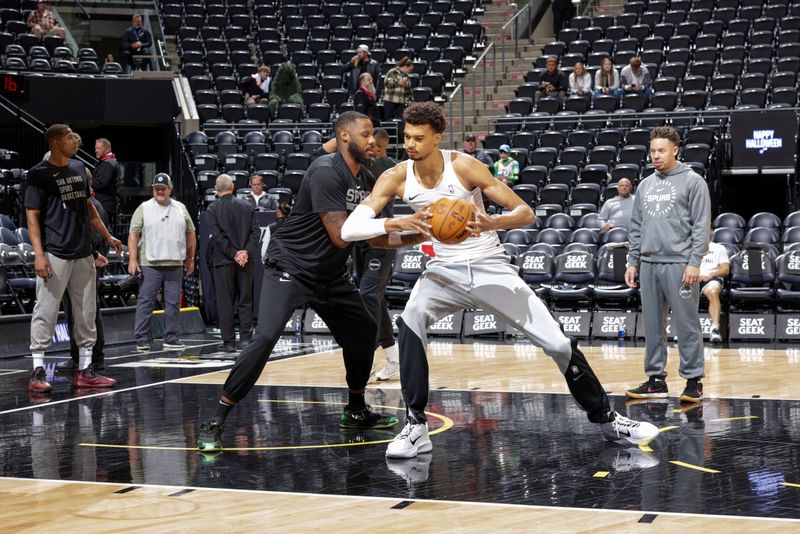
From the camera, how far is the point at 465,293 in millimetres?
5508

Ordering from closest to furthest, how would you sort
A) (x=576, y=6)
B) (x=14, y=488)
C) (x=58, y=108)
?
(x=14, y=488) → (x=58, y=108) → (x=576, y=6)

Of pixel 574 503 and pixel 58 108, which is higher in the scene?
pixel 58 108

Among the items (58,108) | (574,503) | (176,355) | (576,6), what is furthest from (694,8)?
(574,503)

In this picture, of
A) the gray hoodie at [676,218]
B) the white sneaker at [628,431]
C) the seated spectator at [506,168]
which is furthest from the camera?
the seated spectator at [506,168]

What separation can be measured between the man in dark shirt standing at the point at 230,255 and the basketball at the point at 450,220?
678 cm

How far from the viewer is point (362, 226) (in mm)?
5316

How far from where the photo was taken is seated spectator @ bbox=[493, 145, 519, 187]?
50.4 feet

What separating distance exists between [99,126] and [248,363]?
16.6 meters

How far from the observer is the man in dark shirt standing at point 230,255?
1177 centimetres

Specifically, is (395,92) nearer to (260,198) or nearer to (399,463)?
(260,198)

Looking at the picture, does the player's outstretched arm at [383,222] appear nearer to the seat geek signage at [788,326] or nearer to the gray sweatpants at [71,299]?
the gray sweatpants at [71,299]

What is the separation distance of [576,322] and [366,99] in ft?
20.0

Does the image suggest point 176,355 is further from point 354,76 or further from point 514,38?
point 514,38

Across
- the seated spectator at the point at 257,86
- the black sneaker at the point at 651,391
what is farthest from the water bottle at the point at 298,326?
the seated spectator at the point at 257,86
